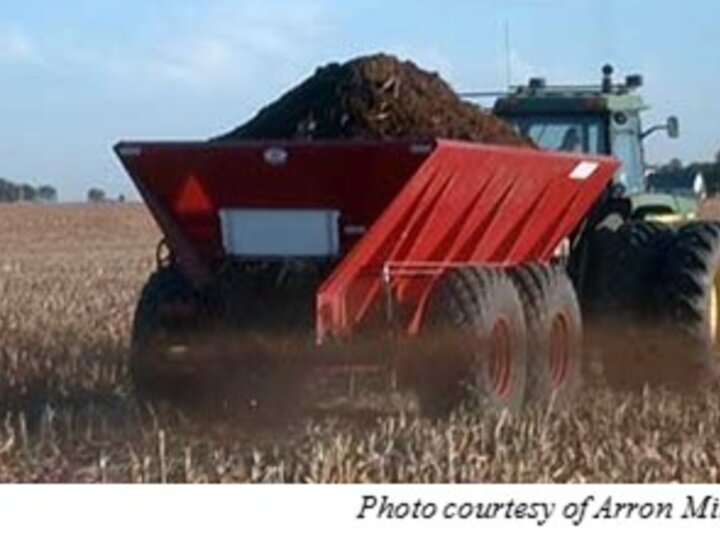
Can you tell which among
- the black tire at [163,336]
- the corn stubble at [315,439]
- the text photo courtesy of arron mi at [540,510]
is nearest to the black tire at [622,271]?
the corn stubble at [315,439]

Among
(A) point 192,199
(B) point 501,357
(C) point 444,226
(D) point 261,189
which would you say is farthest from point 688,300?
(A) point 192,199

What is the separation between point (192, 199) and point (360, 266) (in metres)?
0.95

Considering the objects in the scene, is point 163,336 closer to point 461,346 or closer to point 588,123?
point 461,346

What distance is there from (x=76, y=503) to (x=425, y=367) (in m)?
2.97

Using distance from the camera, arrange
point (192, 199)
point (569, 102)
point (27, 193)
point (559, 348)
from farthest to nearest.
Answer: point (27, 193), point (569, 102), point (559, 348), point (192, 199)

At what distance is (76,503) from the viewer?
550 cm

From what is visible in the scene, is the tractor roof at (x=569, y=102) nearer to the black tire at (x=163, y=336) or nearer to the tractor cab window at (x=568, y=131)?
the tractor cab window at (x=568, y=131)

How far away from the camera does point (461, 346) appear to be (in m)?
8.22

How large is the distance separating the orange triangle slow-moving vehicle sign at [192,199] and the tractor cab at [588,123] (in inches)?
110

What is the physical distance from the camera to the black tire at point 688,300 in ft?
32.2

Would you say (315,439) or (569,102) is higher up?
(569,102)

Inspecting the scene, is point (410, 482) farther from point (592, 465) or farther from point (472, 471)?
point (592, 465)

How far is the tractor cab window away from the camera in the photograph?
1108 centimetres

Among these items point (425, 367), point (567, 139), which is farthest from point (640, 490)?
point (567, 139)
